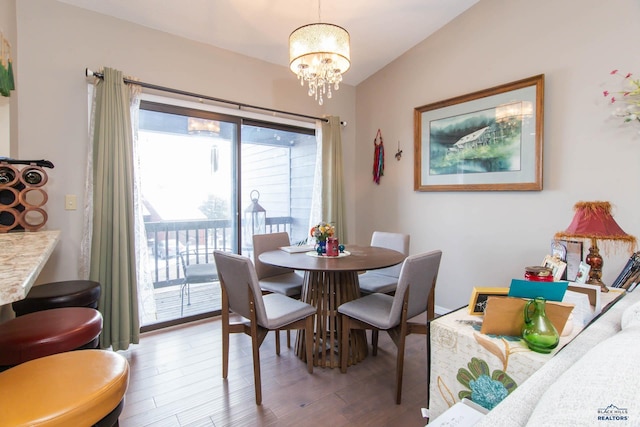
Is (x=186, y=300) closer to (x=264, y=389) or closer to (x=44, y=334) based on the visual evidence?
(x=264, y=389)

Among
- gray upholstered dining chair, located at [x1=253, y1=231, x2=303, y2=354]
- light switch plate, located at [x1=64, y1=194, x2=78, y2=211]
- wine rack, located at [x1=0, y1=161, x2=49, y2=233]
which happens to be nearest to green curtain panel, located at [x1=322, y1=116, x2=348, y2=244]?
gray upholstered dining chair, located at [x1=253, y1=231, x2=303, y2=354]

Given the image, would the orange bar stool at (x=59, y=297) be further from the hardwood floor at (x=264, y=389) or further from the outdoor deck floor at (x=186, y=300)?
the outdoor deck floor at (x=186, y=300)

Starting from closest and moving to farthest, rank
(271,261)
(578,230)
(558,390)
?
(558,390)
(578,230)
(271,261)

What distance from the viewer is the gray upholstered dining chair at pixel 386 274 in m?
2.68

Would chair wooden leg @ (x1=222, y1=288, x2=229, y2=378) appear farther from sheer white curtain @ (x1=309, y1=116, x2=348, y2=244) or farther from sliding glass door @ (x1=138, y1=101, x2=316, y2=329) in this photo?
sheer white curtain @ (x1=309, y1=116, x2=348, y2=244)

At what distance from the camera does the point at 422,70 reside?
3418 mm

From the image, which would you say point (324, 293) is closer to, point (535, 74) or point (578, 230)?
point (578, 230)

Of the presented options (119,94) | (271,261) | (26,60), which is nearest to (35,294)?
(271,261)

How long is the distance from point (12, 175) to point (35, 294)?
0.75 meters

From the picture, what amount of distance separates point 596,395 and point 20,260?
1754 mm

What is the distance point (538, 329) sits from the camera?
1.03 m

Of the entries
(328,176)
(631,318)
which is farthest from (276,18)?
(631,318)

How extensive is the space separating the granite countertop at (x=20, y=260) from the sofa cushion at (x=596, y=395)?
124cm

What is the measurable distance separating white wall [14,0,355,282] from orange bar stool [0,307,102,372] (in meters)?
1.36
